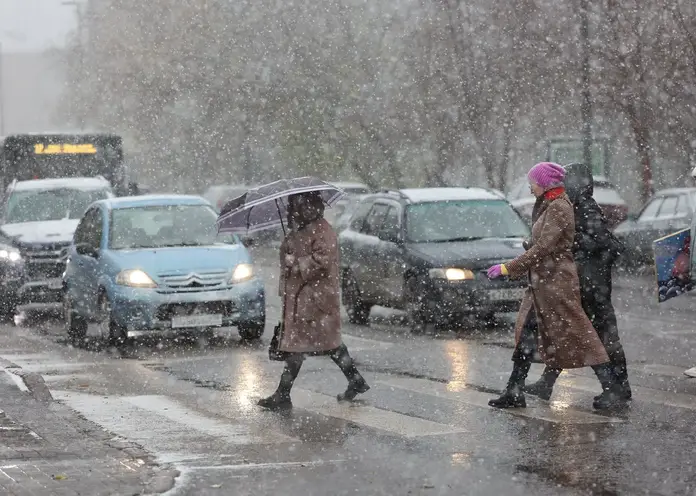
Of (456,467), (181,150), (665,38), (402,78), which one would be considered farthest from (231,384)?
(181,150)

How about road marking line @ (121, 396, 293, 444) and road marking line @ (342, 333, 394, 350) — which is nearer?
road marking line @ (121, 396, 293, 444)

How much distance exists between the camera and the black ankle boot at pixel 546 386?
10469 millimetres

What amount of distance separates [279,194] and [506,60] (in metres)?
23.9

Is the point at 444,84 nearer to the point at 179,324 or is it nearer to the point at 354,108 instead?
the point at 354,108

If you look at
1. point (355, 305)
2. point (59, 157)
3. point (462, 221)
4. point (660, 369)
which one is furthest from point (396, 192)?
point (59, 157)

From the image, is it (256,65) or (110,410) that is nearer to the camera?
(110,410)

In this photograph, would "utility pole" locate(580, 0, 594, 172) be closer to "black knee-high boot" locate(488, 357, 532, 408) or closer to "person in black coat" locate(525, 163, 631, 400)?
"person in black coat" locate(525, 163, 631, 400)

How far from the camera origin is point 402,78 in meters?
36.9

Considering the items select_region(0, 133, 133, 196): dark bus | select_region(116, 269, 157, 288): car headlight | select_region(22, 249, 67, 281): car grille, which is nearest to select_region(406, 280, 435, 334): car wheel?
select_region(116, 269, 157, 288): car headlight

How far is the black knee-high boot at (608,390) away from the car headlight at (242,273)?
6.04 m

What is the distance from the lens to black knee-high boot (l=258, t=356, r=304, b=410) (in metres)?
10.5

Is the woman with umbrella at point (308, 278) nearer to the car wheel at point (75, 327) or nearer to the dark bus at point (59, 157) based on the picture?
the car wheel at point (75, 327)

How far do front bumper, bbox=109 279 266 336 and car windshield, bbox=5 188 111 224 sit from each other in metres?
6.12

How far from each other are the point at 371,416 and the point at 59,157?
19290 mm
